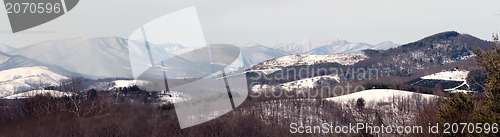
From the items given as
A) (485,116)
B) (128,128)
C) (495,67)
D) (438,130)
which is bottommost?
(128,128)

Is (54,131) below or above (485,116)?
below

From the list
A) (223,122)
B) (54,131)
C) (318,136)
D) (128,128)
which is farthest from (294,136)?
(54,131)

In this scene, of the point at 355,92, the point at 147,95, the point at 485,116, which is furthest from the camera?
the point at 355,92

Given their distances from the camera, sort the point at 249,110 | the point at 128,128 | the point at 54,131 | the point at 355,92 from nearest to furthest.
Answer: the point at 54,131 < the point at 128,128 < the point at 249,110 < the point at 355,92

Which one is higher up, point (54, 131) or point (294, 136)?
point (54, 131)

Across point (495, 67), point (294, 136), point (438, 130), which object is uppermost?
point (495, 67)

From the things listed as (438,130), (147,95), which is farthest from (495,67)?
(147,95)

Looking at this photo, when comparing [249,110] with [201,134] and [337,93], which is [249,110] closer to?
[201,134]

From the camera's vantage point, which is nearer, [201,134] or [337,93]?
[201,134]

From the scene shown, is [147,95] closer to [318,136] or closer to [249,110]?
[249,110]
